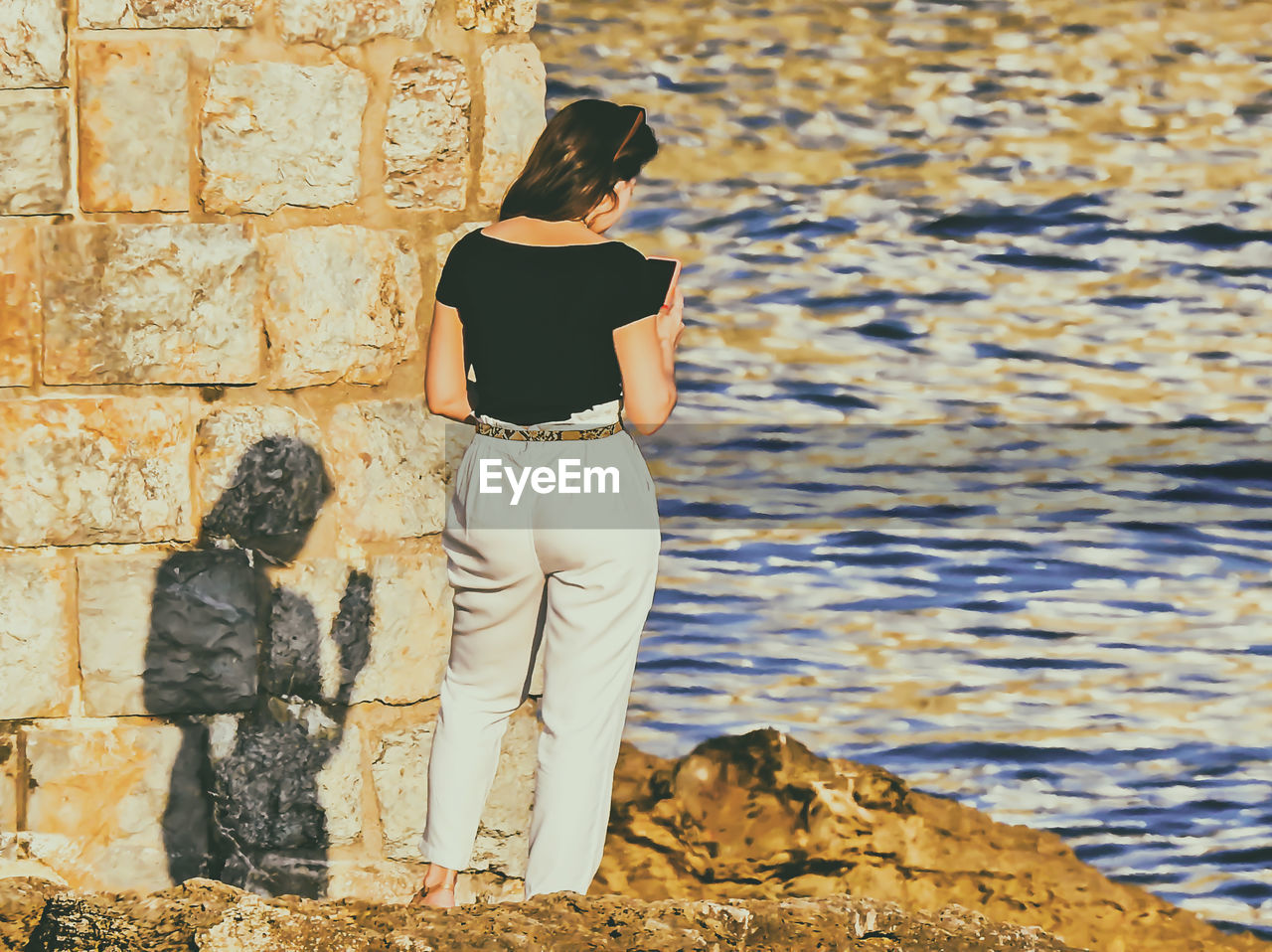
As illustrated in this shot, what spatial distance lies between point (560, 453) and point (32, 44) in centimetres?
138

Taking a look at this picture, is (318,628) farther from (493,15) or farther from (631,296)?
(493,15)

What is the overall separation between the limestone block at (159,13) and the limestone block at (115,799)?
1.40m

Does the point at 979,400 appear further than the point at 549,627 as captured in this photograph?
Yes

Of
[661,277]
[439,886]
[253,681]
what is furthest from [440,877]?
[661,277]

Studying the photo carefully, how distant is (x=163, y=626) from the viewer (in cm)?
239

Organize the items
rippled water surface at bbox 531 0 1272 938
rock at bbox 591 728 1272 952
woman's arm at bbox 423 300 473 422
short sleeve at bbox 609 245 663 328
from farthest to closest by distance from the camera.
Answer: rippled water surface at bbox 531 0 1272 938
rock at bbox 591 728 1272 952
woman's arm at bbox 423 300 473 422
short sleeve at bbox 609 245 663 328

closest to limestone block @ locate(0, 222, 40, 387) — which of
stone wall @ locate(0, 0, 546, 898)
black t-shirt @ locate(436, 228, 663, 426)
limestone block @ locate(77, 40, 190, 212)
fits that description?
stone wall @ locate(0, 0, 546, 898)

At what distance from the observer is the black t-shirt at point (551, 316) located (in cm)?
193

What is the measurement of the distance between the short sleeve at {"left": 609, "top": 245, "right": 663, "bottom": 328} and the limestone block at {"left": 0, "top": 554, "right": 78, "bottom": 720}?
1.29m

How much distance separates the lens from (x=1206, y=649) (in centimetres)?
386

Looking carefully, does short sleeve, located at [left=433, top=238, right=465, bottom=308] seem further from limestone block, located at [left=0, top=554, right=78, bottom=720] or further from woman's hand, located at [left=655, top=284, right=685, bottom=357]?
limestone block, located at [left=0, top=554, right=78, bottom=720]

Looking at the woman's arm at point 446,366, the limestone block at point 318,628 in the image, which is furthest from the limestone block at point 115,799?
the woman's arm at point 446,366

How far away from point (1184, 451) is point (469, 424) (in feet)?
8.93

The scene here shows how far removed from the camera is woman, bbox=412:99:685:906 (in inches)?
76.7
